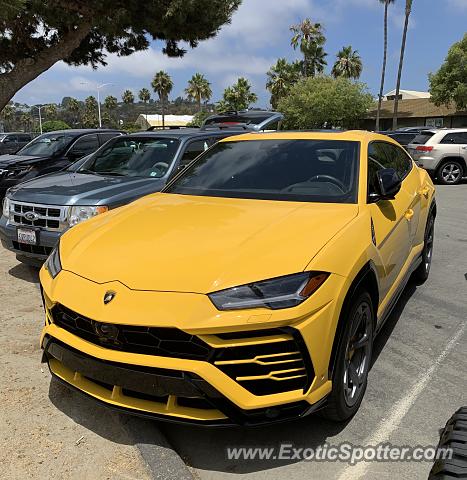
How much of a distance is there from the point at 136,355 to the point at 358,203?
5.76 feet

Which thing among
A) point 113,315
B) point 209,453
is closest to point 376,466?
point 209,453

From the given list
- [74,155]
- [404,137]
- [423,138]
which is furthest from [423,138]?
[74,155]

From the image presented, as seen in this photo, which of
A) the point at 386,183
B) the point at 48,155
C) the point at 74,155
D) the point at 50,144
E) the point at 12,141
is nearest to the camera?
the point at 386,183

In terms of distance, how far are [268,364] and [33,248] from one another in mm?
3730

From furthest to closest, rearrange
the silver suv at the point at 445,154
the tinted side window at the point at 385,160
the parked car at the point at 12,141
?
the parked car at the point at 12,141
the silver suv at the point at 445,154
the tinted side window at the point at 385,160

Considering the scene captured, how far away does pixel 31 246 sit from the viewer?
525 centimetres

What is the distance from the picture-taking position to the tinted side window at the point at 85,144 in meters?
9.99

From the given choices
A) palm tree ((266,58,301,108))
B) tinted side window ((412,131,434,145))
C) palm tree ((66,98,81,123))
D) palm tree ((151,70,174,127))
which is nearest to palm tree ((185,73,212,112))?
palm tree ((151,70,174,127))

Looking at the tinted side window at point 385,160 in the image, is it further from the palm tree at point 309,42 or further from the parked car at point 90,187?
the palm tree at point 309,42

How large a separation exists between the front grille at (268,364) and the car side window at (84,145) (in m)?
8.33

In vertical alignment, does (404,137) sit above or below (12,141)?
above

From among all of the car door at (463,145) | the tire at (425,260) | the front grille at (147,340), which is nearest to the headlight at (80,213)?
the front grille at (147,340)

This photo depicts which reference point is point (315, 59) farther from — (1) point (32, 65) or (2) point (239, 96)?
(1) point (32, 65)

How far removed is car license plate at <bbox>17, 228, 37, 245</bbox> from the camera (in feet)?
16.9
